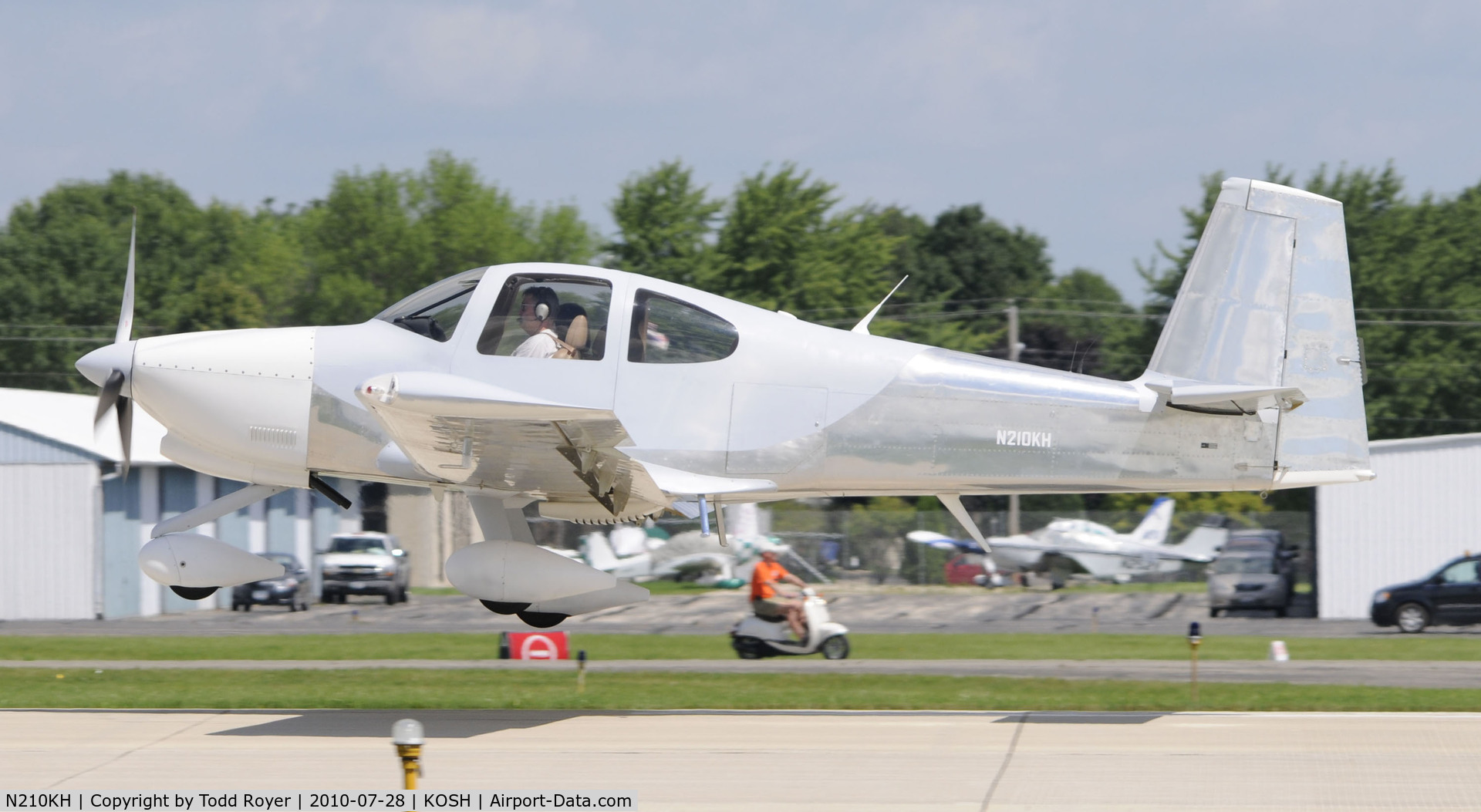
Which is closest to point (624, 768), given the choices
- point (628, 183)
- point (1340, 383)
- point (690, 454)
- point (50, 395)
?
point (690, 454)

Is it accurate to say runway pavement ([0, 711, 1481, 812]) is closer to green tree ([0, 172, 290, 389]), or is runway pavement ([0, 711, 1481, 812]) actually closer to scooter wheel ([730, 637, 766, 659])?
scooter wheel ([730, 637, 766, 659])

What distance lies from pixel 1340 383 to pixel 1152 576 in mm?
26767

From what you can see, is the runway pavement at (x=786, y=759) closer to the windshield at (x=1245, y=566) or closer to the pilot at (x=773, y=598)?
the pilot at (x=773, y=598)

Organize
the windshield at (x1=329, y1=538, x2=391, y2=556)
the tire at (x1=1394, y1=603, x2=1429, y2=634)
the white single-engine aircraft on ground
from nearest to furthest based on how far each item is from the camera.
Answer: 1. the white single-engine aircraft on ground
2. the tire at (x1=1394, y1=603, x2=1429, y2=634)
3. the windshield at (x1=329, y1=538, x2=391, y2=556)

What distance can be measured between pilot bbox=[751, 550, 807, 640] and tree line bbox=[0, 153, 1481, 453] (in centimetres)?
2980

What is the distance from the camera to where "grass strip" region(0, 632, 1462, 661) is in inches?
784

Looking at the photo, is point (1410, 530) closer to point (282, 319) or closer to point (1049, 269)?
point (282, 319)

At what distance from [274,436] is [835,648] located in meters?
9.51

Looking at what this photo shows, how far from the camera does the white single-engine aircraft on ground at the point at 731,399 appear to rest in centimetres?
1005

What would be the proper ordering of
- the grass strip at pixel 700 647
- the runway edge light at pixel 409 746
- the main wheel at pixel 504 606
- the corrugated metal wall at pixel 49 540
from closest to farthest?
1. the runway edge light at pixel 409 746
2. the main wheel at pixel 504 606
3. the grass strip at pixel 700 647
4. the corrugated metal wall at pixel 49 540

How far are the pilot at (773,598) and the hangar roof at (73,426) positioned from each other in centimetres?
1430

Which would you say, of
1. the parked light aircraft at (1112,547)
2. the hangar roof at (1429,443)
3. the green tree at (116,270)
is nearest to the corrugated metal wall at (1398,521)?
the hangar roof at (1429,443)

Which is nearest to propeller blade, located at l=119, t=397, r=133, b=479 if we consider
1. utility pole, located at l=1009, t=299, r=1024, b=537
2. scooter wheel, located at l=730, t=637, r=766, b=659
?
scooter wheel, located at l=730, t=637, r=766, b=659

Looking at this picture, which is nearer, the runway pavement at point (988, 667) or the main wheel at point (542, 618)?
the main wheel at point (542, 618)
